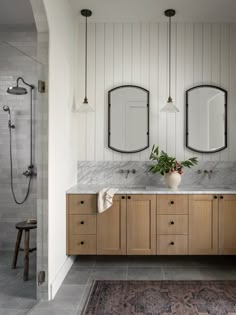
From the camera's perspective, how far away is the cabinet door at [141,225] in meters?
3.13

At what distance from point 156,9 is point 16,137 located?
2.22 m

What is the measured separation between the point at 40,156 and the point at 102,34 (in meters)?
1.98

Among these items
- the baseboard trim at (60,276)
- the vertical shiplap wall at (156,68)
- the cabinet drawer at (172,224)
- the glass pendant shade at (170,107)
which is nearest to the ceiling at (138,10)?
the vertical shiplap wall at (156,68)

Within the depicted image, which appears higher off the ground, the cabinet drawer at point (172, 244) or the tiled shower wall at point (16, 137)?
the tiled shower wall at point (16, 137)

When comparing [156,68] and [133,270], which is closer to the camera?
[133,270]

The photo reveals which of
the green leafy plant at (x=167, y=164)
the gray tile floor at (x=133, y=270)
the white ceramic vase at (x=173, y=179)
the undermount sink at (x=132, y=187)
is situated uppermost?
the green leafy plant at (x=167, y=164)

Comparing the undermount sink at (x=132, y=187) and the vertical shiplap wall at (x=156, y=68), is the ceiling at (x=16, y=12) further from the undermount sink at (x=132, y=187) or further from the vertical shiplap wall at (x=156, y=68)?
the undermount sink at (x=132, y=187)

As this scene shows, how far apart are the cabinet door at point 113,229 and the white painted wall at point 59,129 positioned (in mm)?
386

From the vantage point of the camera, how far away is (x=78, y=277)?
9.73 feet

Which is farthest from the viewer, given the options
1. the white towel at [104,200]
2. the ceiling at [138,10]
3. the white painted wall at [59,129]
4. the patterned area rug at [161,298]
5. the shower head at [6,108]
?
the shower head at [6,108]

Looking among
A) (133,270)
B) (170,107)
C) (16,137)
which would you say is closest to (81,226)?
(133,270)

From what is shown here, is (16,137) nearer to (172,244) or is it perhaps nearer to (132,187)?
(132,187)

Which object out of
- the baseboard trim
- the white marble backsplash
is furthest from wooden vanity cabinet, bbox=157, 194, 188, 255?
the baseboard trim

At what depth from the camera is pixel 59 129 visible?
9.28ft
